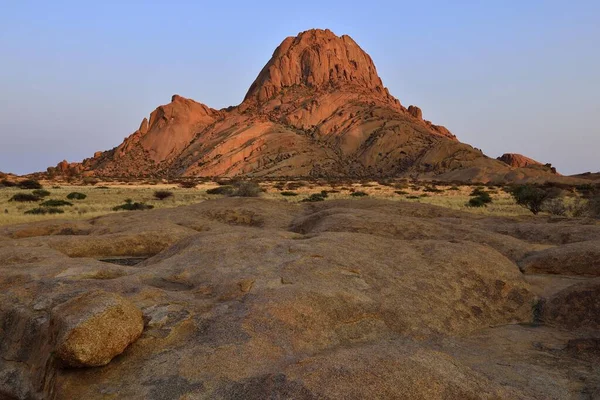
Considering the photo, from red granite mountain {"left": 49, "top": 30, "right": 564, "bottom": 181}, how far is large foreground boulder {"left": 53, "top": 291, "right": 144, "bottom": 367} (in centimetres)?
10857

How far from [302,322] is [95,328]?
276 centimetres

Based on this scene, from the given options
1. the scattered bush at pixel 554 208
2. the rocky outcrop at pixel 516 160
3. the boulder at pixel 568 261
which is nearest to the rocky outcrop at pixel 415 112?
the rocky outcrop at pixel 516 160

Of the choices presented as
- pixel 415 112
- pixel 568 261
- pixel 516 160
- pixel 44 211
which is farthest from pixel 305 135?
pixel 568 261

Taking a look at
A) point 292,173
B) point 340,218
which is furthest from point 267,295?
point 292,173

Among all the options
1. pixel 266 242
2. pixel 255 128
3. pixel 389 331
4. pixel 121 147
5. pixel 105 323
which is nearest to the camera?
pixel 105 323

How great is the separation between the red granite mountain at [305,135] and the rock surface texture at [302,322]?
103m

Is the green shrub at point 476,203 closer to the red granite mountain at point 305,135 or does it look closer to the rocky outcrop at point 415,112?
the red granite mountain at point 305,135

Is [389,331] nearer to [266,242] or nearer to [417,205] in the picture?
[266,242]

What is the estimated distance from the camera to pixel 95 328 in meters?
5.77

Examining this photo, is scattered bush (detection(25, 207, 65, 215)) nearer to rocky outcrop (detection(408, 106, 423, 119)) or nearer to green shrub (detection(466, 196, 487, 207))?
green shrub (detection(466, 196, 487, 207))

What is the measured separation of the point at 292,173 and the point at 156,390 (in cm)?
12061

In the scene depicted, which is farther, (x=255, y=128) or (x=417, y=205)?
(x=255, y=128)

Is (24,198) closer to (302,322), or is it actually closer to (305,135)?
(302,322)

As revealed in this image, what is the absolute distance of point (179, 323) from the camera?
6.61 metres
